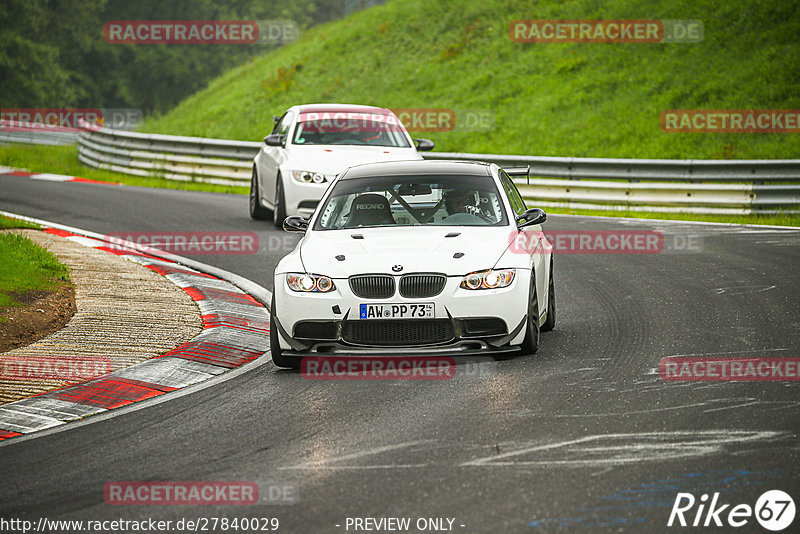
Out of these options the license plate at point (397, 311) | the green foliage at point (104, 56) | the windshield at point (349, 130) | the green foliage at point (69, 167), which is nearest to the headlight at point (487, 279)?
the license plate at point (397, 311)

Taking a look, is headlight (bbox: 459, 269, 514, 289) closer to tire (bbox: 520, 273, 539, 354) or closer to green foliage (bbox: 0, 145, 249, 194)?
tire (bbox: 520, 273, 539, 354)

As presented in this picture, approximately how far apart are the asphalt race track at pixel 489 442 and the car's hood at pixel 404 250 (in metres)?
0.82

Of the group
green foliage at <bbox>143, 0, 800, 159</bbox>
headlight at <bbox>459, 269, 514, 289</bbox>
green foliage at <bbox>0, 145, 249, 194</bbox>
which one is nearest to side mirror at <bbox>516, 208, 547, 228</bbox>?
headlight at <bbox>459, 269, 514, 289</bbox>

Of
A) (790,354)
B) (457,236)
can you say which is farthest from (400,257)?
(790,354)

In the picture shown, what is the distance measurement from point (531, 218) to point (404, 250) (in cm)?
142

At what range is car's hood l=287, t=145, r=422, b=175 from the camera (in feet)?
53.3

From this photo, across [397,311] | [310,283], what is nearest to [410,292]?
[397,311]

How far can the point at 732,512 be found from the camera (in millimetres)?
5133

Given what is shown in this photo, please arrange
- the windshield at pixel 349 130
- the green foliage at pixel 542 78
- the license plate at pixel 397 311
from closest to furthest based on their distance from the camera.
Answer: the license plate at pixel 397 311
the windshield at pixel 349 130
the green foliage at pixel 542 78

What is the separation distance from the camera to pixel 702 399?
7.30 m

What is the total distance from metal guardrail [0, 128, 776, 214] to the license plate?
12977mm

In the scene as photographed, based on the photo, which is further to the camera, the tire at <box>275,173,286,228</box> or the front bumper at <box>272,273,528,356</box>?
the tire at <box>275,173,286,228</box>

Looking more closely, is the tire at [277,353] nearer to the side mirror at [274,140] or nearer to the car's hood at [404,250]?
the car's hood at [404,250]

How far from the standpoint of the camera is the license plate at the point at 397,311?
8203 mm
